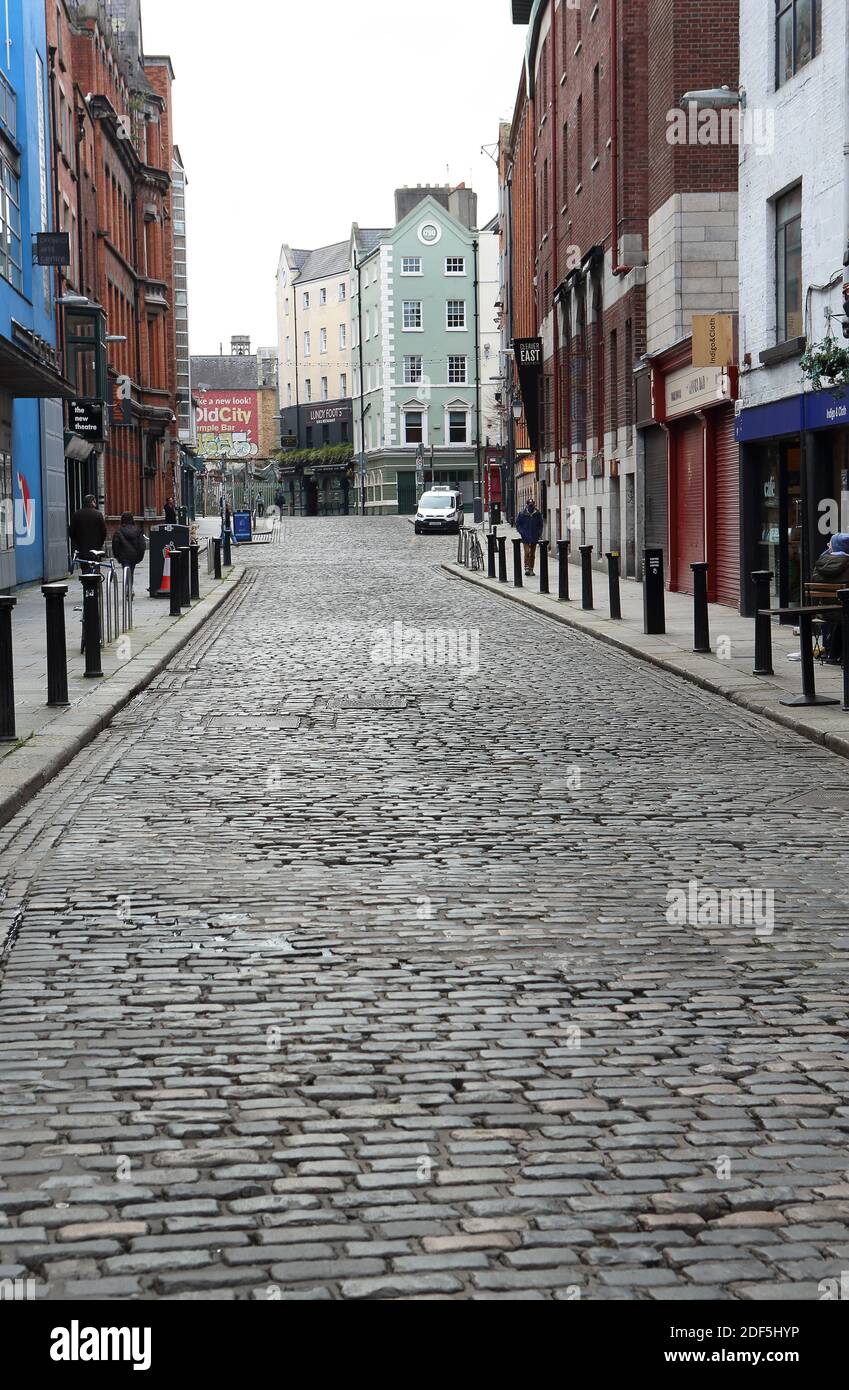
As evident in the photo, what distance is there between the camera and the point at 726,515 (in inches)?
980

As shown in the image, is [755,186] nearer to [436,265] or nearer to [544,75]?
[544,75]

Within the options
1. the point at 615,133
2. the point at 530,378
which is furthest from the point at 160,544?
the point at 530,378

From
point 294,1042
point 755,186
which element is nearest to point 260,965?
point 294,1042

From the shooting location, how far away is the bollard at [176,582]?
24141mm

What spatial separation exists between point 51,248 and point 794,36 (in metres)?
15.9

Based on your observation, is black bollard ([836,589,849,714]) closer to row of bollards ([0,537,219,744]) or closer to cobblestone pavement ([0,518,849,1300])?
cobblestone pavement ([0,518,849,1300])

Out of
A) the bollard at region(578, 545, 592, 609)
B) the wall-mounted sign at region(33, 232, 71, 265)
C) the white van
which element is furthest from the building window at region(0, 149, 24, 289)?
the white van

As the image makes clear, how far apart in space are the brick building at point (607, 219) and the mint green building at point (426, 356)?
128ft

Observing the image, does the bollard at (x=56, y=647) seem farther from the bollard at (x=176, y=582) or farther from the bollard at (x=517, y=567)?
the bollard at (x=517, y=567)

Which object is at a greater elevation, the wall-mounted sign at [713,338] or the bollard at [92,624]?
the wall-mounted sign at [713,338]

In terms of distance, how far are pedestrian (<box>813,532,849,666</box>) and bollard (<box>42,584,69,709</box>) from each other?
6555 millimetres

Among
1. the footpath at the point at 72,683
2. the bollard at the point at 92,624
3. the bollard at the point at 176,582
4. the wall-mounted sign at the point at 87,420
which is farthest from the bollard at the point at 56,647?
the wall-mounted sign at the point at 87,420

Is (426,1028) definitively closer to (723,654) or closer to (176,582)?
(723,654)

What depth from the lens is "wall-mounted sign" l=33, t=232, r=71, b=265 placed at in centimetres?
3094
